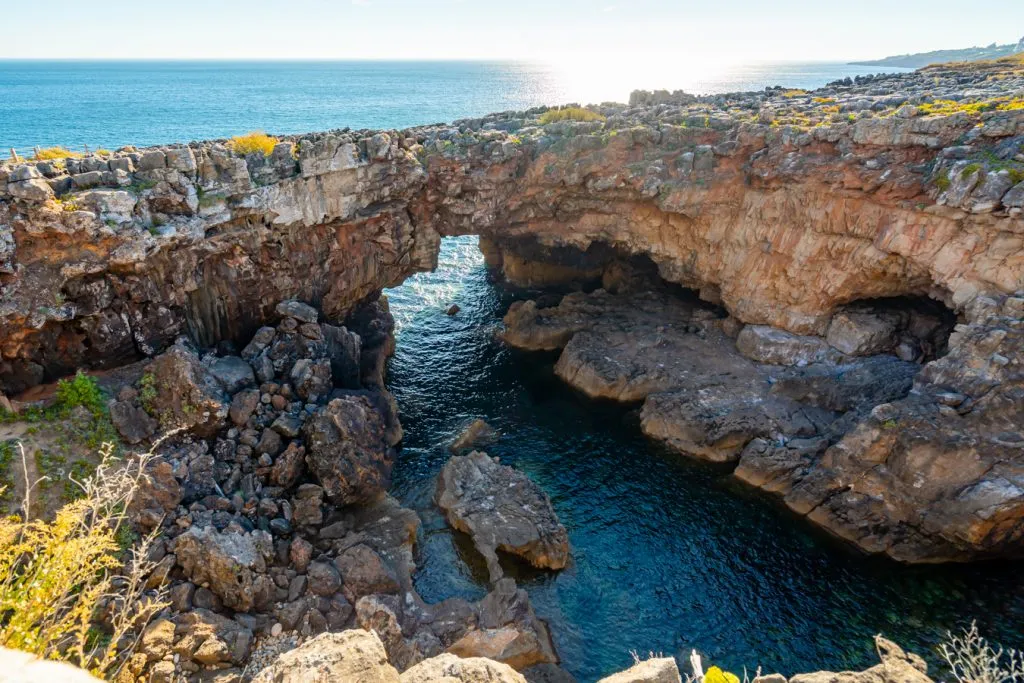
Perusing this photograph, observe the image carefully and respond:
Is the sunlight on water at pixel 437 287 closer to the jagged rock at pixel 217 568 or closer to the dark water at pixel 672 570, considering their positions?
the dark water at pixel 672 570

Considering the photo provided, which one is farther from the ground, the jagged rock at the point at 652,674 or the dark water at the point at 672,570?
the jagged rock at the point at 652,674

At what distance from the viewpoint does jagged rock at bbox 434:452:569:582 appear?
79.9 ft

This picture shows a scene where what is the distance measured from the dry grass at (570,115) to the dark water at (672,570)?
18442 millimetres

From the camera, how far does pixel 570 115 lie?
38.8 meters

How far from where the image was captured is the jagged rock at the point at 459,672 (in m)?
6.69

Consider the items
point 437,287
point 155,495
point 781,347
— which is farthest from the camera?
point 437,287

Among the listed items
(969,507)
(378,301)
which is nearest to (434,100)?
(378,301)

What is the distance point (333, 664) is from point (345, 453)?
20.5m

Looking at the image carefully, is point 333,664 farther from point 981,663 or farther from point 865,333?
point 865,333

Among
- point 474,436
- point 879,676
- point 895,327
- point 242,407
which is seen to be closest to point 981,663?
point 879,676

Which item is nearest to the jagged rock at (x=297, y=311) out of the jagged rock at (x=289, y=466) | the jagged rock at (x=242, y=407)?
the jagged rock at (x=242, y=407)

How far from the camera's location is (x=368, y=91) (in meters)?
177

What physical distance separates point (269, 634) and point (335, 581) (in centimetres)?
269

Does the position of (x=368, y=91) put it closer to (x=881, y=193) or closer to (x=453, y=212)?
(x=453, y=212)
